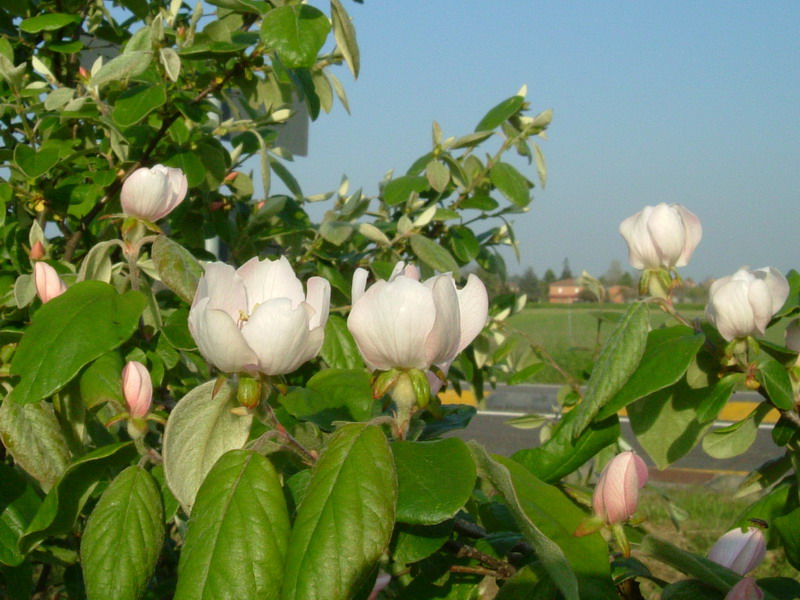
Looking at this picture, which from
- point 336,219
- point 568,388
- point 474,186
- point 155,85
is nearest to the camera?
point 155,85

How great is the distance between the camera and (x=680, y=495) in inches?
161

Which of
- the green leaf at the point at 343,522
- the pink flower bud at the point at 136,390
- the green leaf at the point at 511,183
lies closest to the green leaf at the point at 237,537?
the green leaf at the point at 343,522

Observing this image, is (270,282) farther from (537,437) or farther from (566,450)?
(537,437)

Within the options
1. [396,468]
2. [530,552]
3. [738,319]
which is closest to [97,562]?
[396,468]

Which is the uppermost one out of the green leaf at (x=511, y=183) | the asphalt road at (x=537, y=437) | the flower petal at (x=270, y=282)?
the flower petal at (x=270, y=282)

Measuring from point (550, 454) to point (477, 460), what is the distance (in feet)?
0.77

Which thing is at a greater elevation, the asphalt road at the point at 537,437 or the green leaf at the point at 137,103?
the green leaf at the point at 137,103

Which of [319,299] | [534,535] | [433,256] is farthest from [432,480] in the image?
[433,256]

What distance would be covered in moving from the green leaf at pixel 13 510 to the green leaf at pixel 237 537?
0.39 meters

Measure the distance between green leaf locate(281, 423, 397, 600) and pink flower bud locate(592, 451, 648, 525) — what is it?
0.78 feet

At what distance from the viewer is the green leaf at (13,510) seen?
756 millimetres

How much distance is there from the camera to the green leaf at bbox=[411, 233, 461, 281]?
48.5 inches

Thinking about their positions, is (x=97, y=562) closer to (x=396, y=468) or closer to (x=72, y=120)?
(x=396, y=468)

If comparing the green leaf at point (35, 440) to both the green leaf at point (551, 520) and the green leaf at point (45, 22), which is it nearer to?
the green leaf at point (551, 520)
